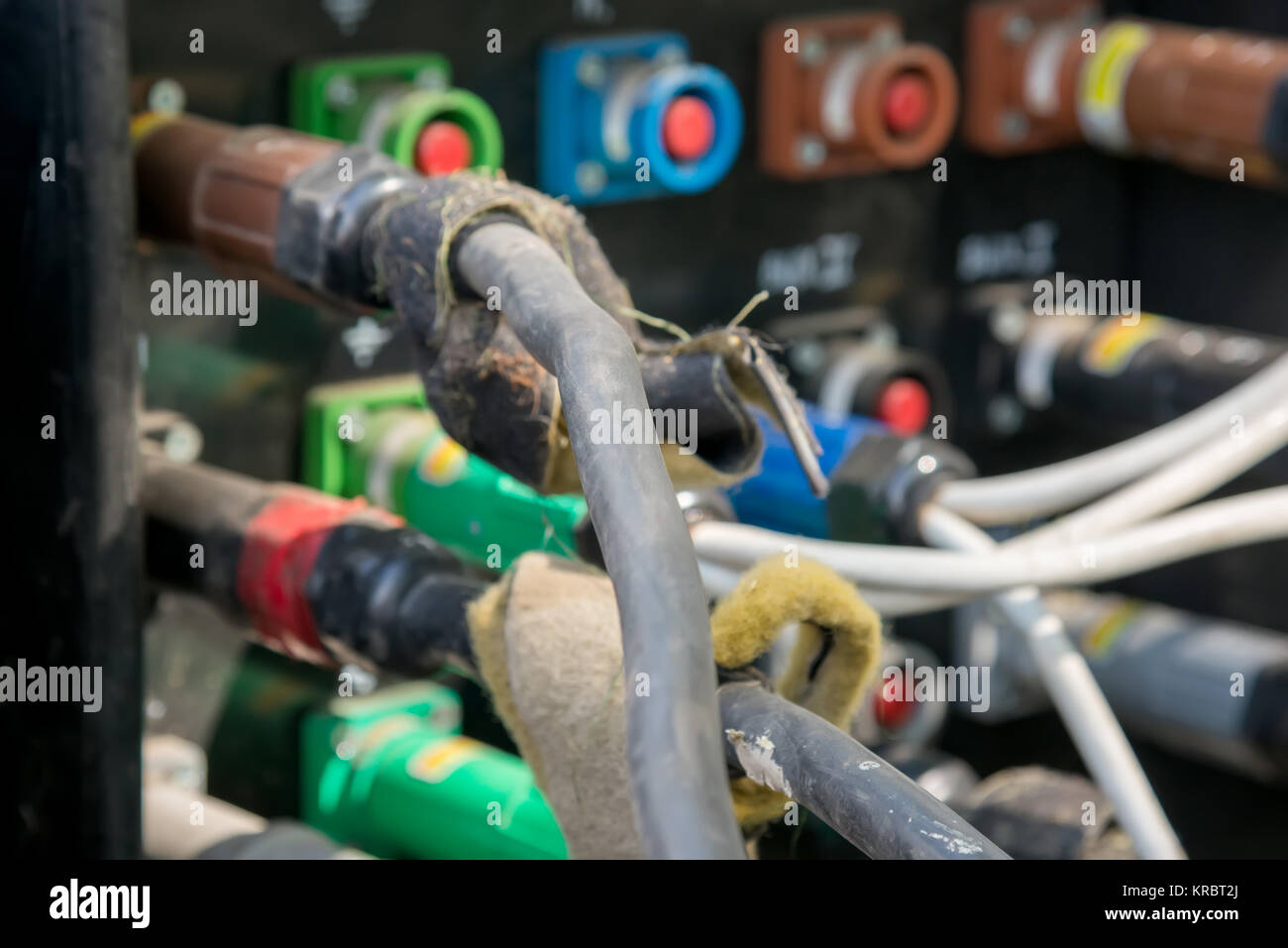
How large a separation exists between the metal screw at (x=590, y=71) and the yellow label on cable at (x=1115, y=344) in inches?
12.0

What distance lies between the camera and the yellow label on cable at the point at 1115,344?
2.81ft

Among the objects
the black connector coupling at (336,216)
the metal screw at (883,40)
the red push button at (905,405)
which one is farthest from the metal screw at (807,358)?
the black connector coupling at (336,216)

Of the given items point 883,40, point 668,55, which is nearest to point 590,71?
point 668,55

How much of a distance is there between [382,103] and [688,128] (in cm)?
14

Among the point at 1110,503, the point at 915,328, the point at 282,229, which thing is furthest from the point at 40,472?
the point at 915,328

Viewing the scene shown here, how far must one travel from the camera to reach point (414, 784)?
0.67 meters

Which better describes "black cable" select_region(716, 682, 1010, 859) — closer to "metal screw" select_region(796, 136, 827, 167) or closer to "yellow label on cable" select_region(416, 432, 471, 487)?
"yellow label on cable" select_region(416, 432, 471, 487)

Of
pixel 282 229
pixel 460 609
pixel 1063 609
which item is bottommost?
pixel 1063 609

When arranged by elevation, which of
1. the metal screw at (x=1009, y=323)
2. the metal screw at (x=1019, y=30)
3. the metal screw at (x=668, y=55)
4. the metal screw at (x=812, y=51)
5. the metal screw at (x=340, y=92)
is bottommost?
the metal screw at (x=1009, y=323)

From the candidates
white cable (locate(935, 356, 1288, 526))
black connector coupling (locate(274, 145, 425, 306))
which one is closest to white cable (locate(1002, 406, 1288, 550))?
white cable (locate(935, 356, 1288, 526))

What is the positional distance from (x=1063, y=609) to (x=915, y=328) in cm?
18

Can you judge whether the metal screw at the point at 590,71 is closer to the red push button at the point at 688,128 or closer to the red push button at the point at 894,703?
the red push button at the point at 688,128
